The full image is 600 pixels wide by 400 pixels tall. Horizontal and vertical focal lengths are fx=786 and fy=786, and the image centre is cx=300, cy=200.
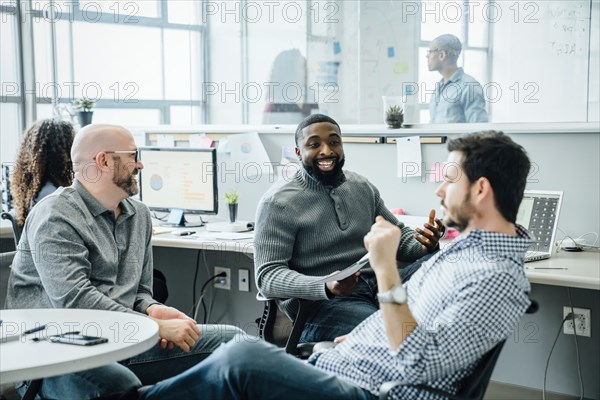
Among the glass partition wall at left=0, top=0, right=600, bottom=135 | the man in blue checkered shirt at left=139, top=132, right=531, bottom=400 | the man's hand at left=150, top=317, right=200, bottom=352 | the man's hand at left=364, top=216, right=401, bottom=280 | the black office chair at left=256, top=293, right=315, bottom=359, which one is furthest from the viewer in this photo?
the glass partition wall at left=0, top=0, right=600, bottom=135

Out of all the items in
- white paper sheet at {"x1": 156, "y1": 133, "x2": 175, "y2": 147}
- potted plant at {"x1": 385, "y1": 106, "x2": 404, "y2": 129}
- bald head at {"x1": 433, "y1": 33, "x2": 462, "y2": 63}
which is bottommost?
white paper sheet at {"x1": 156, "y1": 133, "x2": 175, "y2": 147}

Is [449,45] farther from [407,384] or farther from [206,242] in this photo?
[407,384]

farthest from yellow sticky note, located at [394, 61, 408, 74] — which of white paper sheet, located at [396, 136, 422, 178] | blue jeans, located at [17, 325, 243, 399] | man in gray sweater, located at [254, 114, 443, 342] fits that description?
blue jeans, located at [17, 325, 243, 399]

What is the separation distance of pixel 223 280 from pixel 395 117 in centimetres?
133

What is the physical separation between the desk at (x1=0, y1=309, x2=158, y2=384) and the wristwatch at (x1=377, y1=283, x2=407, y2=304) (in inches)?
21.9

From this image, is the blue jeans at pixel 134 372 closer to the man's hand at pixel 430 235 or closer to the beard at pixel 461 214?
the man's hand at pixel 430 235

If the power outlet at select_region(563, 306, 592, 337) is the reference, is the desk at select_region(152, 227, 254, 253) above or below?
above

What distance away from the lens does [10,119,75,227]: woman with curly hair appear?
350 centimetres

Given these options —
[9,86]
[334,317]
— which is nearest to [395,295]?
[334,317]

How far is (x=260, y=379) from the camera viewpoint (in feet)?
5.85

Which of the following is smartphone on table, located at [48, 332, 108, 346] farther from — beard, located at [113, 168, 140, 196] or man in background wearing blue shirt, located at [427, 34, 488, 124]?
man in background wearing blue shirt, located at [427, 34, 488, 124]

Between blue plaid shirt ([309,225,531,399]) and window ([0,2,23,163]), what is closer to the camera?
blue plaid shirt ([309,225,531,399])

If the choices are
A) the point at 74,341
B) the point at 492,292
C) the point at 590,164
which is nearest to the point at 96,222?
the point at 74,341

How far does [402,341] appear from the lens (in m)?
1.79
